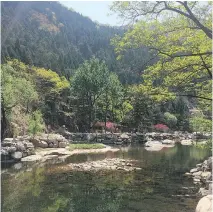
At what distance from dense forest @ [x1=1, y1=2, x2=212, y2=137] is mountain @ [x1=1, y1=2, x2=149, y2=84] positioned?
17.2 inches

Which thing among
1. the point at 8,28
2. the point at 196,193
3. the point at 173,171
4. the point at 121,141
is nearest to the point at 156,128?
the point at 121,141

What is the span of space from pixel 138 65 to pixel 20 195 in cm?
922

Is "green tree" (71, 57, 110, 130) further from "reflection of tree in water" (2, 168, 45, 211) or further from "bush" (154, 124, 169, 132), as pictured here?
"reflection of tree in water" (2, 168, 45, 211)

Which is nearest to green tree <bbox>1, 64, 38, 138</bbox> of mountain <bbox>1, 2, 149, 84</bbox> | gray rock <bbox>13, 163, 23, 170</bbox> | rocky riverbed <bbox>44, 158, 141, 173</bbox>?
gray rock <bbox>13, 163, 23, 170</bbox>

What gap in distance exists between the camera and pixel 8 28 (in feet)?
341

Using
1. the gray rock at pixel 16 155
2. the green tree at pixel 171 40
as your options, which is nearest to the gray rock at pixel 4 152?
the gray rock at pixel 16 155

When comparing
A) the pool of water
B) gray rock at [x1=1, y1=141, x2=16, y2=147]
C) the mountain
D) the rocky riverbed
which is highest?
the mountain

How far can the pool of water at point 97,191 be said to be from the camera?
13.0 metres

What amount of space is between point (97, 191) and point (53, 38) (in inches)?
4337

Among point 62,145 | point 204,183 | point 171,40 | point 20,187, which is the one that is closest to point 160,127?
point 62,145

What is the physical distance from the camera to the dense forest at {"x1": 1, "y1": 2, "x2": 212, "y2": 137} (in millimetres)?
9789

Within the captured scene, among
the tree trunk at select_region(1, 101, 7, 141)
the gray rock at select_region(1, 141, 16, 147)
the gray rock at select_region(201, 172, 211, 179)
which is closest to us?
the gray rock at select_region(201, 172, 211, 179)

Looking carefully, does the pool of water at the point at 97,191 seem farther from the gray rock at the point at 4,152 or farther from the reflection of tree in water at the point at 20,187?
the gray rock at the point at 4,152

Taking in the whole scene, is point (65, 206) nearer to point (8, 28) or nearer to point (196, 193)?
point (196, 193)
